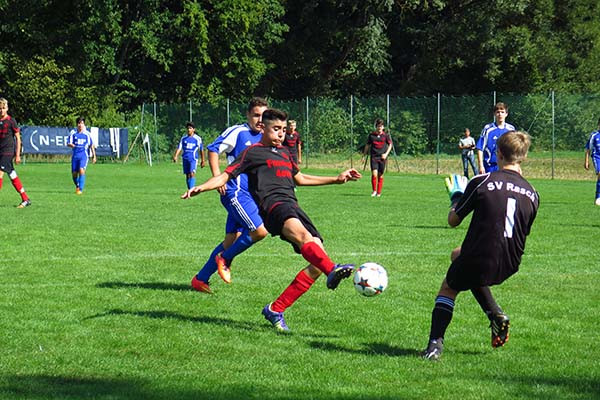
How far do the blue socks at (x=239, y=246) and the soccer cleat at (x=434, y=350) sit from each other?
3.31 meters

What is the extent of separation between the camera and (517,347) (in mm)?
6746

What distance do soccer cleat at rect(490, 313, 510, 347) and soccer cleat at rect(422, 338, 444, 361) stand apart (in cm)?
36

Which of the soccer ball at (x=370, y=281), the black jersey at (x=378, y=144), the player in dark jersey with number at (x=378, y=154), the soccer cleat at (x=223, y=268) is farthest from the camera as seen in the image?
the black jersey at (x=378, y=144)

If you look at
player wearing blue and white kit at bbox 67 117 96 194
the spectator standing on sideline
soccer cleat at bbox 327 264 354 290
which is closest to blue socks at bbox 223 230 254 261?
soccer cleat at bbox 327 264 354 290

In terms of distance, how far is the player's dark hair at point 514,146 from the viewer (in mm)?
6137

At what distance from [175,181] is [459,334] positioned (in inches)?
960

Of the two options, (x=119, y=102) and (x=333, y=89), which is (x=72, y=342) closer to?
(x=119, y=102)

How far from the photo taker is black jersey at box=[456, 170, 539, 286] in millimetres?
6090

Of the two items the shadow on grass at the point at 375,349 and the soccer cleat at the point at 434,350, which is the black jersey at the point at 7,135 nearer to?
the shadow on grass at the point at 375,349

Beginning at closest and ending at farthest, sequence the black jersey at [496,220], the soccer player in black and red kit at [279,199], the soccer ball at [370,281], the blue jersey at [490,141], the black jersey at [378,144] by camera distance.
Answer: the black jersey at [496,220] < the soccer ball at [370,281] < the soccer player in black and red kit at [279,199] < the blue jersey at [490,141] < the black jersey at [378,144]

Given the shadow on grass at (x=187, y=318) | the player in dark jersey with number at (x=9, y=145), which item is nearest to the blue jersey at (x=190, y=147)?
the player in dark jersey with number at (x=9, y=145)

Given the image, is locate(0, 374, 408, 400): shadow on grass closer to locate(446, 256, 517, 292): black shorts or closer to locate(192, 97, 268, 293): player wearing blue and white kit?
locate(446, 256, 517, 292): black shorts

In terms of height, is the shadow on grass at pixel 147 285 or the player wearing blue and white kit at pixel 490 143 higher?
the player wearing blue and white kit at pixel 490 143

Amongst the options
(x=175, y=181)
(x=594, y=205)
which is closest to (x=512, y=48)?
(x=175, y=181)
